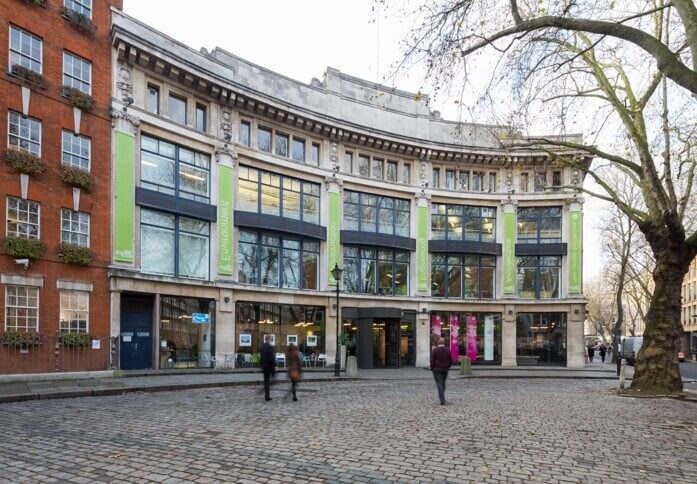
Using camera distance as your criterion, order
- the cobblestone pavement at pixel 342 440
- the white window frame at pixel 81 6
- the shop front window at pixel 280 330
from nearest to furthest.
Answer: the cobblestone pavement at pixel 342 440
the white window frame at pixel 81 6
the shop front window at pixel 280 330

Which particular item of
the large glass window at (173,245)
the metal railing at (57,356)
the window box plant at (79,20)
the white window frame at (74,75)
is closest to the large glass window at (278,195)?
the large glass window at (173,245)

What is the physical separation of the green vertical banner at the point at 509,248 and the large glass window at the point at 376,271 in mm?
6625

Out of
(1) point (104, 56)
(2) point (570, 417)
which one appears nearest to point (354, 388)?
(2) point (570, 417)

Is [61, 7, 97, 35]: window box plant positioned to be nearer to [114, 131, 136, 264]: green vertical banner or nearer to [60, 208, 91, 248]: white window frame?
[114, 131, 136, 264]: green vertical banner

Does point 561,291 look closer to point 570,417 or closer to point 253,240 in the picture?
point 253,240

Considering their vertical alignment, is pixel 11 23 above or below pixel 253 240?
above

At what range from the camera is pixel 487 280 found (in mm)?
34625

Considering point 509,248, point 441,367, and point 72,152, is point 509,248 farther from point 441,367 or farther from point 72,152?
point 72,152

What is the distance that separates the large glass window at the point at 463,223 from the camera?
112ft

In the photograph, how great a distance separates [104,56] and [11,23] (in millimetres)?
3452

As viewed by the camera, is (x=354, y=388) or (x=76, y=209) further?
(x=76, y=209)

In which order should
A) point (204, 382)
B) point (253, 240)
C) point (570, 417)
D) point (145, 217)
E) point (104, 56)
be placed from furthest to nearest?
point (253, 240) → point (145, 217) → point (104, 56) → point (204, 382) → point (570, 417)

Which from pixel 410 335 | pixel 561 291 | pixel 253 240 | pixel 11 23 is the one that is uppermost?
pixel 11 23

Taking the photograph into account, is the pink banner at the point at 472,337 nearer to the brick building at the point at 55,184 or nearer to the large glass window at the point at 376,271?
the large glass window at the point at 376,271
